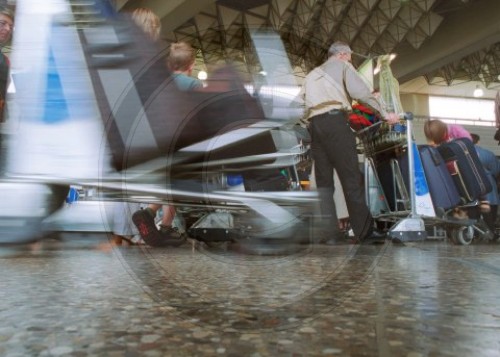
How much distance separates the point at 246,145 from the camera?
1.16 metres

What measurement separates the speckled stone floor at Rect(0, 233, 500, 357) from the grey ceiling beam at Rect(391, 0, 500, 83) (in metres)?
8.46

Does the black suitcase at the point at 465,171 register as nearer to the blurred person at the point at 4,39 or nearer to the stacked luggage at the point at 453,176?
the stacked luggage at the point at 453,176

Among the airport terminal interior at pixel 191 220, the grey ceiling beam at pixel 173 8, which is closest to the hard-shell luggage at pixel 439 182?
the airport terminal interior at pixel 191 220

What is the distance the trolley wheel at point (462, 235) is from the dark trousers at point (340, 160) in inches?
45.2

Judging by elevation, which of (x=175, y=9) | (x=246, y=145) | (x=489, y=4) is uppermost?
(x=489, y=4)

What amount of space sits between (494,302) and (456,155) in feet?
7.70

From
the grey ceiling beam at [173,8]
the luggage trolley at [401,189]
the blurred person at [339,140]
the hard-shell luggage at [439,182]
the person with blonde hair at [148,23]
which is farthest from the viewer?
the grey ceiling beam at [173,8]

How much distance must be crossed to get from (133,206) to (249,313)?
124cm

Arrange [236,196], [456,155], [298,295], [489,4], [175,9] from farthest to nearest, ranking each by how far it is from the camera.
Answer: [489,4] < [175,9] < [456,155] < [236,196] < [298,295]

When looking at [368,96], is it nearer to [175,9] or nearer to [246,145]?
[246,145]

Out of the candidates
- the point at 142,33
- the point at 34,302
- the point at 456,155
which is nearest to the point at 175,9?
the point at 456,155

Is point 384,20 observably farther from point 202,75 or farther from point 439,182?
point 202,75

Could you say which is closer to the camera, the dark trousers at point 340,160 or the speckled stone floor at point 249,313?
the speckled stone floor at point 249,313

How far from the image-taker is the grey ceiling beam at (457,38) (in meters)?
7.88
